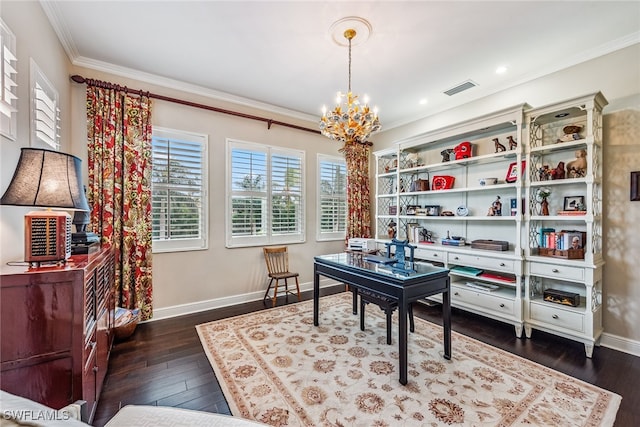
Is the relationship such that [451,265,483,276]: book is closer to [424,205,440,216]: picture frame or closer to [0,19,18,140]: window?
[424,205,440,216]: picture frame

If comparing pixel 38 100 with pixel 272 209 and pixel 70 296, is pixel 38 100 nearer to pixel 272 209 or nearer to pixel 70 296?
pixel 70 296

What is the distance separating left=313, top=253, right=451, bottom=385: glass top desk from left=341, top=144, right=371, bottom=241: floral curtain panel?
86.3 inches

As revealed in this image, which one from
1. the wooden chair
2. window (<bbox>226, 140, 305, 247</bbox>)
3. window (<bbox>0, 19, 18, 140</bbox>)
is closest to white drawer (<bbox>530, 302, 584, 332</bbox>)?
the wooden chair

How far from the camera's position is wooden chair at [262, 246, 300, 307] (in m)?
4.02

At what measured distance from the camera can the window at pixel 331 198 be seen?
16.0 ft

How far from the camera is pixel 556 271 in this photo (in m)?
2.75

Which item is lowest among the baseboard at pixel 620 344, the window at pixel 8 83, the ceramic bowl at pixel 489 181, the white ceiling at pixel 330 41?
the baseboard at pixel 620 344

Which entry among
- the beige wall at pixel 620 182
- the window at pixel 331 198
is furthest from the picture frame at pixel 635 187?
the window at pixel 331 198

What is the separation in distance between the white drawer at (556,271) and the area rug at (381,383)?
912 mm

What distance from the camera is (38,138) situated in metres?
2.05

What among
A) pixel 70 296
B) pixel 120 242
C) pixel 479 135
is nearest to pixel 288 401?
pixel 70 296

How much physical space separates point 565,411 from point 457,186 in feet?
9.16

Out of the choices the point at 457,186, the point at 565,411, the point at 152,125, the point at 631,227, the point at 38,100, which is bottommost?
the point at 565,411

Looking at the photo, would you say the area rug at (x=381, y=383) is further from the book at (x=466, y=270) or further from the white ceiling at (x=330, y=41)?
the white ceiling at (x=330, y=41)
